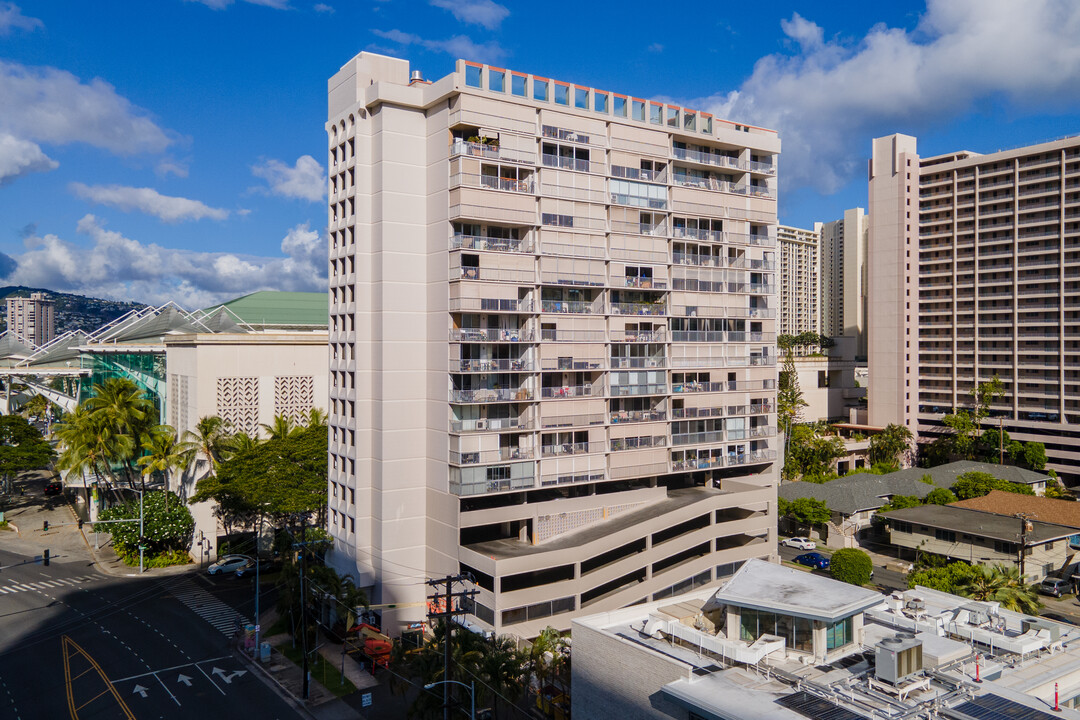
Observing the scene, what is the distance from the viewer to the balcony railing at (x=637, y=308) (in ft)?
201

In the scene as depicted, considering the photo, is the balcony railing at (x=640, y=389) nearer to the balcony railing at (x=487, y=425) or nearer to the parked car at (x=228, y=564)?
the balcony railing at (x=487, y=425)

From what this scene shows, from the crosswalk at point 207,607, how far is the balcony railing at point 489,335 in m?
29.3

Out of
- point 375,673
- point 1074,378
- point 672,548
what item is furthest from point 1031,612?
point 1074,378

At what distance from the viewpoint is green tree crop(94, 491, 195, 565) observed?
7475 centimetres

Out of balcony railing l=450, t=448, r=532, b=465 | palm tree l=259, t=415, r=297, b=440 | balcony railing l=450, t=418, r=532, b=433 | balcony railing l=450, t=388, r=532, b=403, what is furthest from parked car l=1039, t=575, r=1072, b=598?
palm tree l=259, t=415, r=297, b=440

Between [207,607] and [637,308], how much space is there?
4432cm

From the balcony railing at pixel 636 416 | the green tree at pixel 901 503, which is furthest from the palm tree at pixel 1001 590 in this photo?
the green tree at pixel 901 503

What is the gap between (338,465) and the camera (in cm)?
6078

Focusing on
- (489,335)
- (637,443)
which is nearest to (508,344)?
(489,335)

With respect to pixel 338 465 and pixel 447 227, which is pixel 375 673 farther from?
pixel 447 227

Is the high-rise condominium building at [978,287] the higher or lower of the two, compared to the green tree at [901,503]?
higher

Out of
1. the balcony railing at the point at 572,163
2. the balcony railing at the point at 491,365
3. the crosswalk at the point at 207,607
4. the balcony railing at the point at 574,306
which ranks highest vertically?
the balcony railing at the point at 572,163

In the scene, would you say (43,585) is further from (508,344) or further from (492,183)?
(492,183)

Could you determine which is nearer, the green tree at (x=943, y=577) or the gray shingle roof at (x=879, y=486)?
the green tree at (x=943, y=577)
